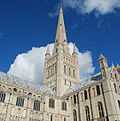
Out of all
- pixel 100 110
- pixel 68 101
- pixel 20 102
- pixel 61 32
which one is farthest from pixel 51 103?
pixel 61 32

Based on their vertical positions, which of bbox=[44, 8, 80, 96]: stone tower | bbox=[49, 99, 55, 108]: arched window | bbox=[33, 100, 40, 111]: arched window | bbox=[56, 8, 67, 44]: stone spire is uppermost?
bbox=[56, 8, 67, 44]: stone spire

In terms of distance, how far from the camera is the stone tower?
242 feet

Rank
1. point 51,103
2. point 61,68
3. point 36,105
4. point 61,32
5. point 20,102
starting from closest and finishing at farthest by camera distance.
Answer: point 20,102 < point 36,105 < point 51,103 < point 61,68 < point 61,32

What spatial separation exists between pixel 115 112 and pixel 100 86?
9.26m

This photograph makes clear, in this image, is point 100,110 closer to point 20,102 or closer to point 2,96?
point 20,102

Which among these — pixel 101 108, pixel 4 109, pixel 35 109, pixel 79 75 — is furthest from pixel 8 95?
pixel 79 75

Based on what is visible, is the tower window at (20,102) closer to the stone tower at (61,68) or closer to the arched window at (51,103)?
the arched window at (51,103)

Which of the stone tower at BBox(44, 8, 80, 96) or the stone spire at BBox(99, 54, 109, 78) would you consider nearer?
the stone spire at BBox(99, 54, 109, 78)

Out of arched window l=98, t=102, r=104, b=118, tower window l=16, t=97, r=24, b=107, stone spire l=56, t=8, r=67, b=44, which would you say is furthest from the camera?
stone spire l=56, t=8, r=67, b=44

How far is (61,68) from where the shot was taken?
76.6 m

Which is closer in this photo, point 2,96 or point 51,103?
point 2,96

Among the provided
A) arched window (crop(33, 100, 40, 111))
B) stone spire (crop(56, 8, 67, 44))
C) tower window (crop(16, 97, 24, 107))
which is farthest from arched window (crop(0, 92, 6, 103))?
stone spire (crop(56, 8, 67, 44))

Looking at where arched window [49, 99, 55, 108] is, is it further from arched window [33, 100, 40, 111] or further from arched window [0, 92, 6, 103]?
arched window [0, 92, 6, 103]

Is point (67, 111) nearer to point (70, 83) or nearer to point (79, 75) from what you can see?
point (70, 83)
